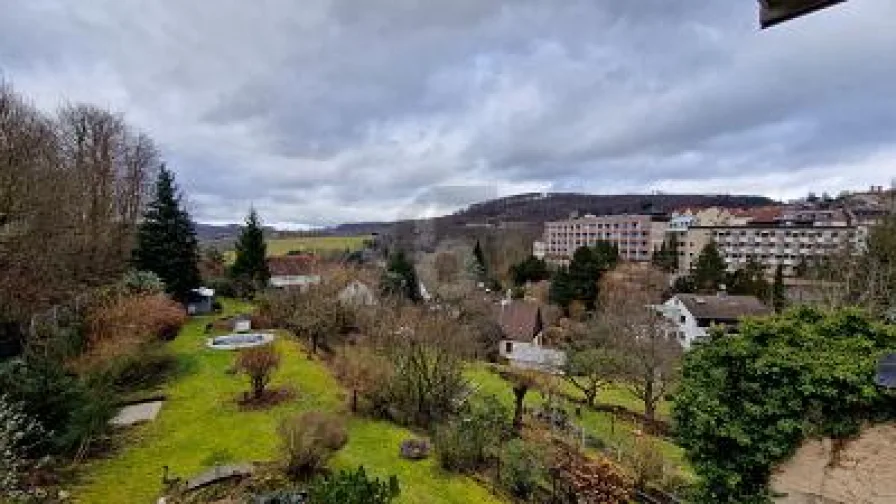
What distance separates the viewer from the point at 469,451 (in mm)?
14594

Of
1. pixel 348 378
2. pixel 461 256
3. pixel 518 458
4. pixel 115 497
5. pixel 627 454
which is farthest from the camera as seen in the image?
pixel 461 256

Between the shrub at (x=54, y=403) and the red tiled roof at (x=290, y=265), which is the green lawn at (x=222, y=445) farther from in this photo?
the red tiled roof at (x=290, y=265)

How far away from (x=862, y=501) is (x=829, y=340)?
2.49 metres

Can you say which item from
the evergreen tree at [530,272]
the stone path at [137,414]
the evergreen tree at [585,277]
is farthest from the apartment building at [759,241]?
the stone path at [137,414]

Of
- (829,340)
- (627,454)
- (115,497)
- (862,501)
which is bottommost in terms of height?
(627,454)

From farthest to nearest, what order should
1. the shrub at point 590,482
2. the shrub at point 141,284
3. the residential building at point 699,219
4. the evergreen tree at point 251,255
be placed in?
the residential building at point 699,219, the evergreen tree at point 251,255, the shrub at point 141,284, the shrub at point 590,482

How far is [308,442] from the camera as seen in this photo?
12.7 meters

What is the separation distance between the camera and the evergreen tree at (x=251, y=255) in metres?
42.2

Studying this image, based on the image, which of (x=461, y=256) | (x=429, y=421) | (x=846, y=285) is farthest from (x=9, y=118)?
(x=461, y=256)

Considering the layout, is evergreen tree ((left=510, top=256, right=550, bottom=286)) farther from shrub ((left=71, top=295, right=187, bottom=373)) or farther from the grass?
shrub ((left=71, top=295, right=187, bottom=373))

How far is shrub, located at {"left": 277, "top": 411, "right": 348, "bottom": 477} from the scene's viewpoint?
41.4 feet

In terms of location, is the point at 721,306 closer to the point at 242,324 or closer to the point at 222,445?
the point at 242,324

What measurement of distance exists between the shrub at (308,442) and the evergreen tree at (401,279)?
27.6 metres

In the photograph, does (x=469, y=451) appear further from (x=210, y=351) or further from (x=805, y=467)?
(x=210, y=351)
